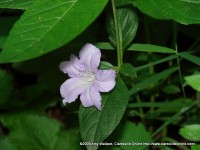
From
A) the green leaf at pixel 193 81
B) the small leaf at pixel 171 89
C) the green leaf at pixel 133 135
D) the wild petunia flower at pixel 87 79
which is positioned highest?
the green leaf at pixel 193 81

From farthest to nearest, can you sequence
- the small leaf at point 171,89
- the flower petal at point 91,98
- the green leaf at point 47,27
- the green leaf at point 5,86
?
the green leaf at point 5,86 → the small leaf at point 171,89 → the flower petal at point 91,98 → the green leaf at point 47,27

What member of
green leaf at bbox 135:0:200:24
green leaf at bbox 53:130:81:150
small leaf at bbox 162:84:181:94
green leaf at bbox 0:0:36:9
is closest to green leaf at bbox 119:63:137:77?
green leaf at bbox 135:0:200:24

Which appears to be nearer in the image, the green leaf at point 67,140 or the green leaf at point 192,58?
the green leaf at point 192,58

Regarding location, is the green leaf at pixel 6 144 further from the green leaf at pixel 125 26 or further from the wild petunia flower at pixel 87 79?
the green leaf at pixel 125 26

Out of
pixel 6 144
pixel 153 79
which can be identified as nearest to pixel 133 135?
pixel 153 79

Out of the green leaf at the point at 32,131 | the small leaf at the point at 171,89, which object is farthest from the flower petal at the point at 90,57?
the green leaf at the point at 32,131

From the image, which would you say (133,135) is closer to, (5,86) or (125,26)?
(125,26)
